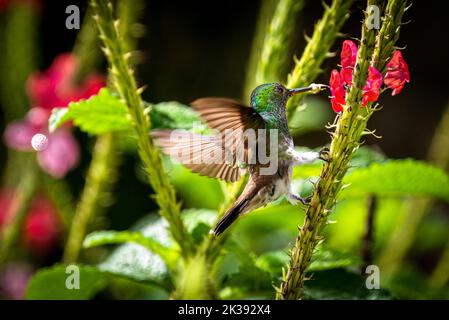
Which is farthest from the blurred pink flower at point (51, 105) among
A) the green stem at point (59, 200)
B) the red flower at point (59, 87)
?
the green stem at point (59, 200)

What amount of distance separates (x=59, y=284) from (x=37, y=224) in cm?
120

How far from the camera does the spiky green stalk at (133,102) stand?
3.77ft

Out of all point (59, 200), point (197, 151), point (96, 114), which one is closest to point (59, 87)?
point (59, 200)

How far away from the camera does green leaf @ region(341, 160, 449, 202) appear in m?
1.32

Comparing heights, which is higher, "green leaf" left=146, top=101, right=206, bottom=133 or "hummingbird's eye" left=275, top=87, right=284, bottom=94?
"green leaf" left=146, top=101, right=206, bottom=133

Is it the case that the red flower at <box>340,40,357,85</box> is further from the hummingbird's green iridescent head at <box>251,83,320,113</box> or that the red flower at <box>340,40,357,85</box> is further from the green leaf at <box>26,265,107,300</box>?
the green leaf at <box>26,265,107,300</box>

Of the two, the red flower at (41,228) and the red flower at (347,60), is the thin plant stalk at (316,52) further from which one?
the red flower at (41,228)

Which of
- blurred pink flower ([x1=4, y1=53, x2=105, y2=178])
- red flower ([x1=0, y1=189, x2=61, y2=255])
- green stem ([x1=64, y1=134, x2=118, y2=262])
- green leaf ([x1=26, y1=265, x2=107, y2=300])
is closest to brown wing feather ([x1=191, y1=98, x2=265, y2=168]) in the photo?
green leaf ([x1=26, y1=265, x2=107, y2=300])

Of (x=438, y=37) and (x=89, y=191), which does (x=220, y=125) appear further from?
(x=438, y=37)

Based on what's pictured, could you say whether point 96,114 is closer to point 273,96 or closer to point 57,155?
point 273,96

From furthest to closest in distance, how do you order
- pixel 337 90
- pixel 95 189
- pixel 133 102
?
1. pixel 95 189
2. pixel 133 102
3. pixel 337 90

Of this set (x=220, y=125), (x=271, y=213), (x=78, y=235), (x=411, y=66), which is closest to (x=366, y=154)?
(x=271, y=213)

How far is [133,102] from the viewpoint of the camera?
3.90ft

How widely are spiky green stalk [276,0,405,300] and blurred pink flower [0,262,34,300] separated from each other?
1.66m
